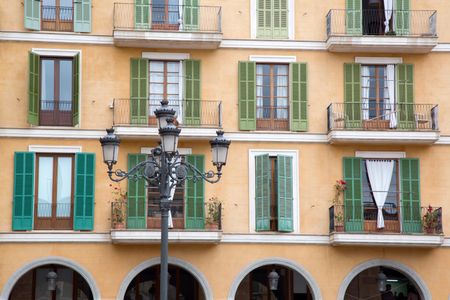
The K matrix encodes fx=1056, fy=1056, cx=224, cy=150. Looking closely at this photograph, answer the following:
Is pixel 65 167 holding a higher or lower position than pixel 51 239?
higher

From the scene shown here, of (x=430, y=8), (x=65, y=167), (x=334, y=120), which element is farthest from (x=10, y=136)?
(x=430, y=8)

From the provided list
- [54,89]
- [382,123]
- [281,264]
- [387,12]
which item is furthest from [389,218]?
[54,89]

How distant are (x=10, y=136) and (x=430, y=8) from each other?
13480 millimetres

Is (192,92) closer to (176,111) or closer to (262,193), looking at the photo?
(176,111)

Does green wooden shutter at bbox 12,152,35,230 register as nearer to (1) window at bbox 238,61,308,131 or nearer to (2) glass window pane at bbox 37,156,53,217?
(2) glass window pane at bbox 37,156,53,217

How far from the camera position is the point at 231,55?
3222 centimetres

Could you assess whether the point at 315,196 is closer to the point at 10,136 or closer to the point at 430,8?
the point at 430,8

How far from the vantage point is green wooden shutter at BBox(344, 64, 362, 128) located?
31.9 meters

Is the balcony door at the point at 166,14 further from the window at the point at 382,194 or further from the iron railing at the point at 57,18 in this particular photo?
the window at the point at 382,194

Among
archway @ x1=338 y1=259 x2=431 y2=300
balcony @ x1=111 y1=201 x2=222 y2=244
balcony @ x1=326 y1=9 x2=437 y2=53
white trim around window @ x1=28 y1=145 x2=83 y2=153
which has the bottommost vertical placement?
archway @ x1=338 y1=259 x2=431 y2=300

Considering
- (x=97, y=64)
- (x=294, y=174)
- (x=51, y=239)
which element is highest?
(x=97, y=64)

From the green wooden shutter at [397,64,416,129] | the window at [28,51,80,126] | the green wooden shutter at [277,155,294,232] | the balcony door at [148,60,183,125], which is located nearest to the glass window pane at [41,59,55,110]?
the window at [28,51,80,126]

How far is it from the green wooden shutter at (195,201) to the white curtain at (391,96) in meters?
5.84

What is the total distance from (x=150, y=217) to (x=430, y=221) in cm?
831
